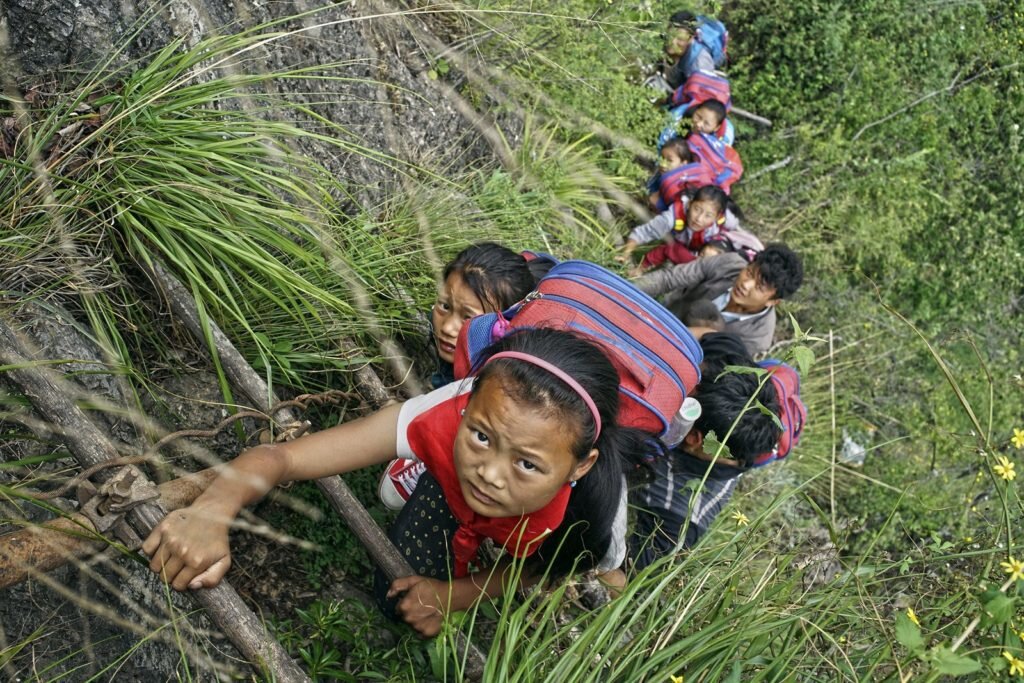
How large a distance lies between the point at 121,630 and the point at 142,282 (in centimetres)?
104

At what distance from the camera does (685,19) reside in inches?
224

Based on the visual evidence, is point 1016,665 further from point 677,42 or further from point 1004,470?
point 677,42

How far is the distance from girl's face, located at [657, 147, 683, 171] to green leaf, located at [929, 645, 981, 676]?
4.10m

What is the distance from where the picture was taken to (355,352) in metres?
2.78

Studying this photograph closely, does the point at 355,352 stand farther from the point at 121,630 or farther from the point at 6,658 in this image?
the point at 6,658

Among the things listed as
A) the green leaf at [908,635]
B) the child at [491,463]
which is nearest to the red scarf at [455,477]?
the child at [491,463]

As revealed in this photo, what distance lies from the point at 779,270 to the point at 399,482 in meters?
2.24

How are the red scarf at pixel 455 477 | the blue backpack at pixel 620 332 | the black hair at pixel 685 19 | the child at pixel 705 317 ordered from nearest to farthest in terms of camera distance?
the red scarf at pixel 455 477 → the blue backpack at pixel 620 332 → the child at pixel 705 317 → the black hair at pixel 685 19

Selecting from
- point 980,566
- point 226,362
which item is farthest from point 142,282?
point 980,566

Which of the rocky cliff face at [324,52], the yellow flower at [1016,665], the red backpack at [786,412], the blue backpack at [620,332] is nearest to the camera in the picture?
the yellow flower at [1016,665]

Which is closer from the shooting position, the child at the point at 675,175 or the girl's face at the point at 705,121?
the child at the point at 675,175

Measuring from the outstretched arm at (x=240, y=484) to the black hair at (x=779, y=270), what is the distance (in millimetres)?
2393

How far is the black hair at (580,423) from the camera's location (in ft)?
→ 5.73

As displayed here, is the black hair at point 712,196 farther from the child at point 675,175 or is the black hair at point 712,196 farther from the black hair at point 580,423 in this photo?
the black hair at point 580,423
